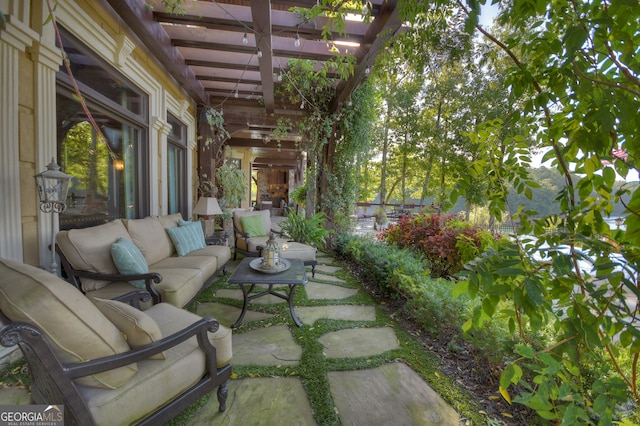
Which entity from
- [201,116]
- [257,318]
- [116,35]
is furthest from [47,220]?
[201,116]

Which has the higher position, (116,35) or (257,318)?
(116,35)

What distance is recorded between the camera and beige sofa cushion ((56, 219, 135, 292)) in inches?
77.0

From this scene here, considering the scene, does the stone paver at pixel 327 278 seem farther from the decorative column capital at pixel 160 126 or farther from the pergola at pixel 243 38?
the decorative column capital at pixel 160 126

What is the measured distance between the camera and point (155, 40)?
113 inches

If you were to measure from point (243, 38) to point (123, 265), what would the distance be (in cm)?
243

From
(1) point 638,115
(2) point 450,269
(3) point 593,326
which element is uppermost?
(1) point 638,115

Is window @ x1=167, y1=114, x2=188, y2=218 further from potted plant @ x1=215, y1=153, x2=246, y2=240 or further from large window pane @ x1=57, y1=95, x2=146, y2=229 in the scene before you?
large window pane @ x1=57, y1=95, x2=146, y2=229

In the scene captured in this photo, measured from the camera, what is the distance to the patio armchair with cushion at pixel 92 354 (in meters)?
0.86

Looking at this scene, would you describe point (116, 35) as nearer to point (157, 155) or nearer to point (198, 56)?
point (198, 56)

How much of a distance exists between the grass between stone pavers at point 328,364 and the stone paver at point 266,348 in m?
0.05

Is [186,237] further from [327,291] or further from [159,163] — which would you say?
[327,291]

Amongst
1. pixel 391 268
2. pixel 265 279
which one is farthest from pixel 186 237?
pixel 391 268

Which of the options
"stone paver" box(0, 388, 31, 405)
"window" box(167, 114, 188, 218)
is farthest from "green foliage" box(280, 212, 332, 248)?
"stone paver" box(0, 388, 31, 405)

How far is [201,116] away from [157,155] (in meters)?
1.86
